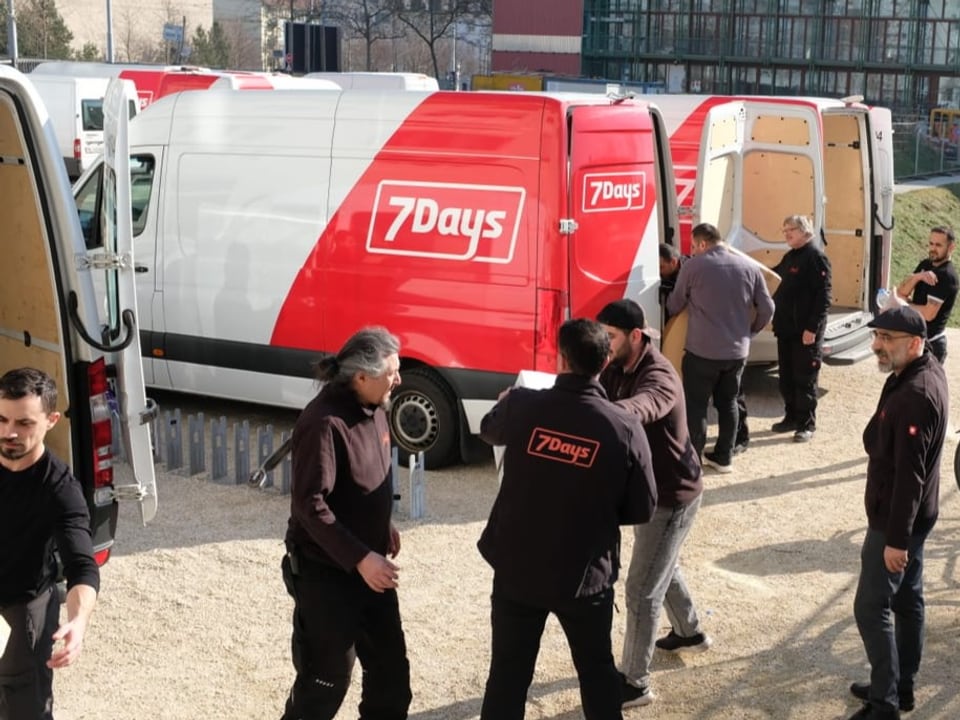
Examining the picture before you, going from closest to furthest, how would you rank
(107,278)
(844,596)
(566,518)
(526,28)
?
(566,518) < (107,278) < (844,596) < (526,28)

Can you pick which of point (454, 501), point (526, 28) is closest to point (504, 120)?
point (454, 501)

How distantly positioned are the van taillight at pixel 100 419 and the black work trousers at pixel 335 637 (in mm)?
1080

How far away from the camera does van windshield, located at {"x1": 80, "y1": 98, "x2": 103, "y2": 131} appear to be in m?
22.6

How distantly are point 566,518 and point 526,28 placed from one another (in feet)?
193

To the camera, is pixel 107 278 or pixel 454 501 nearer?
pixel 107 278

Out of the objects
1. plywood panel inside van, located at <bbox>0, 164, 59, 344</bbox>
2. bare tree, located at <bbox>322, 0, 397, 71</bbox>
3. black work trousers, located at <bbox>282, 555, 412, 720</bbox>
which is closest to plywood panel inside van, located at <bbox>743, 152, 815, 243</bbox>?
plywood panel inside van, located at <bbox>0, 164, 59, 344</bbox>

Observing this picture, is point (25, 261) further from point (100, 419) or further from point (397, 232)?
point (397, 232)

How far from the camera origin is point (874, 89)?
5284 cm

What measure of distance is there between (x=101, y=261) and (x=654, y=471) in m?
2.33

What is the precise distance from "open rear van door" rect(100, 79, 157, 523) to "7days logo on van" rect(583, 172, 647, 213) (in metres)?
3.40

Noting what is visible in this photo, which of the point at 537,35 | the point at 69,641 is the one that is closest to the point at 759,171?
the point at 69,641

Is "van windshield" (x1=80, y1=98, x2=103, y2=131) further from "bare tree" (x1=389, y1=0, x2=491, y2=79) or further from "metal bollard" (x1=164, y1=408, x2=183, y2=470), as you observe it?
"bare tree" (x1=389, y1=0, x2=491, y2=79)

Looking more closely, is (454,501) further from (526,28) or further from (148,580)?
(526,28)

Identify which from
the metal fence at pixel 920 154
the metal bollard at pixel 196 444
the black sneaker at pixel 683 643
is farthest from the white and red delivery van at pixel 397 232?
the metal fence at pixel 920 154
